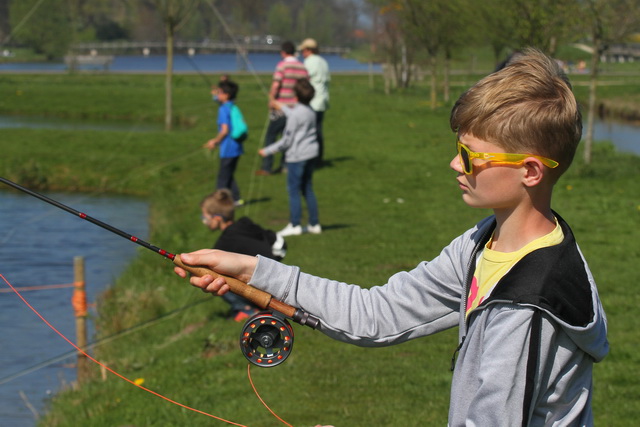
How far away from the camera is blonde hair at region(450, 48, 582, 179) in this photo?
6.99ft

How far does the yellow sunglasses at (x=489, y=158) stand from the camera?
2.16 meters

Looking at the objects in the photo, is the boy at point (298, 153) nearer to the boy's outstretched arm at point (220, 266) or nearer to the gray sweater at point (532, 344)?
Answer: the boy's outstretched arm at point (220, 266)

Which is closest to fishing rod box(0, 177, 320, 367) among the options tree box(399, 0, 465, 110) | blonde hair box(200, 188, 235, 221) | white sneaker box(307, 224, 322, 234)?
blonde hair box(200, 188, 235, 221)

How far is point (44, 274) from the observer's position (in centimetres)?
981

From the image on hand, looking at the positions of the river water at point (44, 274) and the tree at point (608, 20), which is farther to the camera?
the tree at point (608, 20)

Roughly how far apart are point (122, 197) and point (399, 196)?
480cm

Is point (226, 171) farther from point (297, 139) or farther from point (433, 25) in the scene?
point (433, 25)

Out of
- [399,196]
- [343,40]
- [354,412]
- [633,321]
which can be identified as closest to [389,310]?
[354,412]

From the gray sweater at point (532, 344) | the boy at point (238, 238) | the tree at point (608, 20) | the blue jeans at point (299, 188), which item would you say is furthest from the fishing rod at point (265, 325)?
the tree at point (608, 20)

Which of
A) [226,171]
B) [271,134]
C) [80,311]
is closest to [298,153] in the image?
[226,171]

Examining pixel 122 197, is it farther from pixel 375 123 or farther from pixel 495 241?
pixel 495 241

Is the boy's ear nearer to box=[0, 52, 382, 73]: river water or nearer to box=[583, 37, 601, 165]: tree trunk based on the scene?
box=[583, 37, 601, 165]: tree trunk

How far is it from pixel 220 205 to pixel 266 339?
15.9 feet

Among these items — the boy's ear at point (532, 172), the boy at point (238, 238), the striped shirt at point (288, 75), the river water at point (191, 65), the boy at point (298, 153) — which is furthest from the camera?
the river water at point (191, 65)
